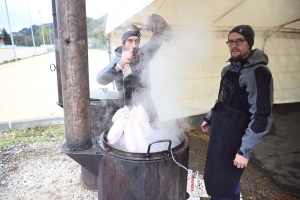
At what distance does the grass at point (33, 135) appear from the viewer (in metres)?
4.40

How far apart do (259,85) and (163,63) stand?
375cm

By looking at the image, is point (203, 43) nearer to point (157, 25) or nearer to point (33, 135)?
point (157, 25)

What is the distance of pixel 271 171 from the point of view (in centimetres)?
358

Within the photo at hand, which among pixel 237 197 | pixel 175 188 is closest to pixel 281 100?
pixel 237 197

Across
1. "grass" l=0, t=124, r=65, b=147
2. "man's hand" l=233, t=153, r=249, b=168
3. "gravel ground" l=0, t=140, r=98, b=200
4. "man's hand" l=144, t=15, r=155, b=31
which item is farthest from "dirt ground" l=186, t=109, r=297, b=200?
"grass" l=0, t=124, r=65, b=147

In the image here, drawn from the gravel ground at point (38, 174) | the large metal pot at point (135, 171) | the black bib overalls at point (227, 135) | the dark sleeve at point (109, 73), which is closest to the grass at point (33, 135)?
the gravel ground at point (38, 174)

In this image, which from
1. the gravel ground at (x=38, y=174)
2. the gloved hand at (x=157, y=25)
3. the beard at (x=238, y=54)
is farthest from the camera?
the gravel ground at (x=38, y=174)

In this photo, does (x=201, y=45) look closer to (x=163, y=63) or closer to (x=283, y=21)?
(x=163, y=63)

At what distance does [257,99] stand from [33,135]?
4769mm

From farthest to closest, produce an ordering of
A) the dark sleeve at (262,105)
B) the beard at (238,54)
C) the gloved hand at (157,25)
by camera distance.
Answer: the gloved hand at (157,25), the beard at (238,54), the dark sleeve at (262,105)

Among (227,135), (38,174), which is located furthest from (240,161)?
(38,174)

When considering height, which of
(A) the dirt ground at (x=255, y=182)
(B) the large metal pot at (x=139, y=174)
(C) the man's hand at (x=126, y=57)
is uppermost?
(C) the man's hand at (x=126, y=57)

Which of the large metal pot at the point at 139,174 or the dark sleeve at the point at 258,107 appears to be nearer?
the large metal pot at the point at 139,174

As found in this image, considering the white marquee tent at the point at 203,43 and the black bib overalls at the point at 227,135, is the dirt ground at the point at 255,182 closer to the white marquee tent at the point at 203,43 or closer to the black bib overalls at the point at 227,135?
the black bib overalls at the point at 227,135
